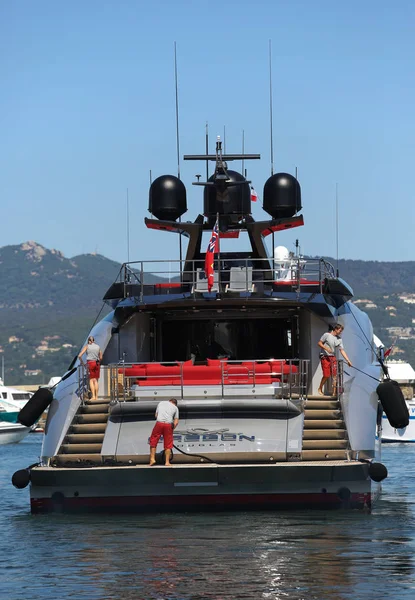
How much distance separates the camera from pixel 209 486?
1850cm

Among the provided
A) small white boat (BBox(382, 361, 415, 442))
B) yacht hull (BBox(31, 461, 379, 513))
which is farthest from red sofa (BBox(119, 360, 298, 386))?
small white boat (BBox(382, 361, 415, 442))

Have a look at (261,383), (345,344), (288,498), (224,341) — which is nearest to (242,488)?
(288,498)

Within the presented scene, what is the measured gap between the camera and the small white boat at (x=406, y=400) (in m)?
49.5

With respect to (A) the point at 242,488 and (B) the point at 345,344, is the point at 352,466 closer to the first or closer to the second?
(A) the point at 242,488

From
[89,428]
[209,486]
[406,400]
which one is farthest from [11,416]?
[209,486]

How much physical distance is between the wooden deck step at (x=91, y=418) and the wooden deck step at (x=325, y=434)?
11.3 ft

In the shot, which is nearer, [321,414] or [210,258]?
[321,414]

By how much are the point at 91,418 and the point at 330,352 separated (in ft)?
14.1

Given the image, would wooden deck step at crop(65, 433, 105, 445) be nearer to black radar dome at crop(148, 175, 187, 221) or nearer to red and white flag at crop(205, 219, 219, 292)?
red and white flag at crop(205, 219, 219, 292)

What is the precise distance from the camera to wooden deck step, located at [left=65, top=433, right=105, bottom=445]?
65.1 feet

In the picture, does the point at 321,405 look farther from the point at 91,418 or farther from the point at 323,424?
the point at 91,418

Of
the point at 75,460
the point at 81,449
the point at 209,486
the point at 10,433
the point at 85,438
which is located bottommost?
the point at 10,433

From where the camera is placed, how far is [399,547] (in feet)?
53.5

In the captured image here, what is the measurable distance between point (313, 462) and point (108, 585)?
5.51 metres
